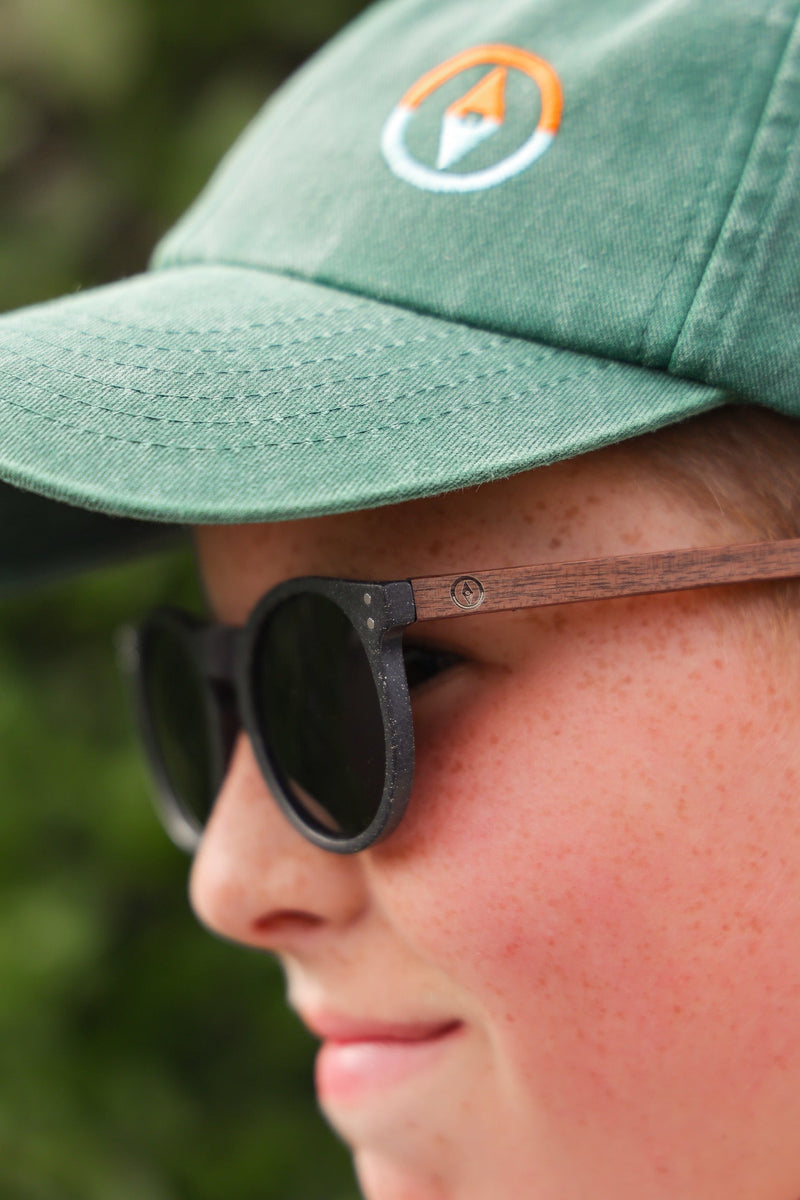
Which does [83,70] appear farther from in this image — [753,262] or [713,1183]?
[713,1183]

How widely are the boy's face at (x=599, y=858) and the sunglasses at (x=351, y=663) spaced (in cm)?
3

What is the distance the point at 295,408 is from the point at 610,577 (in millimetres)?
282

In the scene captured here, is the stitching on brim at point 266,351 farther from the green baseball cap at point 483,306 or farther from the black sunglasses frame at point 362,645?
the black sunglasses frame at point 362,645

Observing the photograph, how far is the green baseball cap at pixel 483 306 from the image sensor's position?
0.87 m

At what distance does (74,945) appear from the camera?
2.23 meters

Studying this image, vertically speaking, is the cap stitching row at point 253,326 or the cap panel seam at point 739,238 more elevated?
the cap stitching row at point 253,326

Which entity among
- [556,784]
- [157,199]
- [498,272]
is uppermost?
[157,199]

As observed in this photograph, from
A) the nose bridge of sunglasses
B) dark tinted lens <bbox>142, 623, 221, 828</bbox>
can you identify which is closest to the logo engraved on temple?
the nose bridge of sunglasses

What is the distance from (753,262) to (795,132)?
0.37 ft

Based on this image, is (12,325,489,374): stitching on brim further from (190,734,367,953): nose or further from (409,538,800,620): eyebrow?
(190,734,367,953): nose

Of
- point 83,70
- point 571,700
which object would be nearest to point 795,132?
point 571,700

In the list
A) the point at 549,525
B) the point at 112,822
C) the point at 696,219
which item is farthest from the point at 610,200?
the point at 112,822

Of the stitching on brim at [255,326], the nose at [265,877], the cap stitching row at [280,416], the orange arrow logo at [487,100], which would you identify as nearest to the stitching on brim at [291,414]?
the cap stitching row at [280,416]

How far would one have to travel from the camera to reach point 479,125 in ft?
3.26
